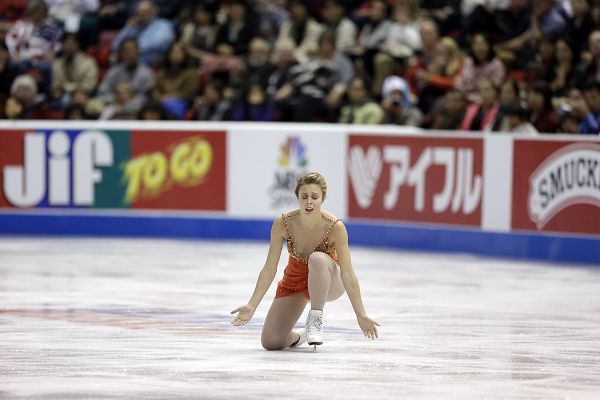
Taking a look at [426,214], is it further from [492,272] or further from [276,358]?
[276,358]

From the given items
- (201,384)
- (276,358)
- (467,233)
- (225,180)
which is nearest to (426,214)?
(467,233)

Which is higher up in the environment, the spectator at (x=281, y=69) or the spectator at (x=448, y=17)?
the spectator at (x=448, y=17)

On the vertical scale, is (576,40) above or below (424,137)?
above

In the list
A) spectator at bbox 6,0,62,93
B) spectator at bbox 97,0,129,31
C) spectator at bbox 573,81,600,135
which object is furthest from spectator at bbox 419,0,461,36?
spectator at bbox 6,0,62,93

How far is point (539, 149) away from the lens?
45.1 feet

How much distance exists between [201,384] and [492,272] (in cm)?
618

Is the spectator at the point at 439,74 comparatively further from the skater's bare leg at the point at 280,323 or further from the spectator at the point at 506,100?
the skater's bare leg at the point at 280,323

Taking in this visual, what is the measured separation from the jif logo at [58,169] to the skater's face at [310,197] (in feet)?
27.4

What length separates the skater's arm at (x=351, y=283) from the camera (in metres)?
7.67

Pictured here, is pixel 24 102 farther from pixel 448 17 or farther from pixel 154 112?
pixel 448 17

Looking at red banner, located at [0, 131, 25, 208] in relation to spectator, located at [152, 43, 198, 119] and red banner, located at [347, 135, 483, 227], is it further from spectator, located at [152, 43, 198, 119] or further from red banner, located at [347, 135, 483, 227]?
red banner, located at [347, 135, 483, 227]

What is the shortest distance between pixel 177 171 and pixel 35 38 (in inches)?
167

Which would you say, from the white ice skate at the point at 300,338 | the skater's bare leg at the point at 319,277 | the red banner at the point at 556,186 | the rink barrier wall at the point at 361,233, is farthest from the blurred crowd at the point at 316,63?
the skater's bare leg at the point at 319,277

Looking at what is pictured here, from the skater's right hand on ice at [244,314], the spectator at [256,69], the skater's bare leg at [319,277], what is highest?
the spectator at [256,69]
